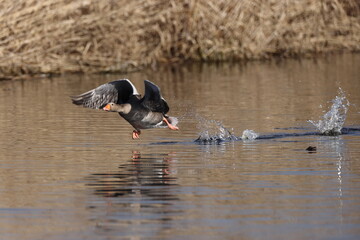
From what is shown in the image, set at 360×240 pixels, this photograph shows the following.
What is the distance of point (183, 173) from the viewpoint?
10062mm

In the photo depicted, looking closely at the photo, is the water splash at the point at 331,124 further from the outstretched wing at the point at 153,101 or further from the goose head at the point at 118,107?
the goose head at the point at 118,107

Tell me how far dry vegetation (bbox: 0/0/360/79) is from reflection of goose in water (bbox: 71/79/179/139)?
7970 mm

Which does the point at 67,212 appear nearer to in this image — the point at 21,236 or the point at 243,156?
the point at 21,236

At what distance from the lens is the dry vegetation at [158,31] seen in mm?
20578

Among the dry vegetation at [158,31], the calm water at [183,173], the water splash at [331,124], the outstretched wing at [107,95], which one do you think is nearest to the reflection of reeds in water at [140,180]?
the calm water at [183,173]

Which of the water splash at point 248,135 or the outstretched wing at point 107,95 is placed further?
the water splash at point 248,135

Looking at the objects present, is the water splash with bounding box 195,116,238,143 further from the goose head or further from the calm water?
the goose head

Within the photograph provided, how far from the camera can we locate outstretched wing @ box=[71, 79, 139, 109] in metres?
12.0

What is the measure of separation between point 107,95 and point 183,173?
260cm

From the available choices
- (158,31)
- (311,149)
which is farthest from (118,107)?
(158,31)

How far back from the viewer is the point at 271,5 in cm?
2419

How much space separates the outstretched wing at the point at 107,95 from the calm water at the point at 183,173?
0.48m

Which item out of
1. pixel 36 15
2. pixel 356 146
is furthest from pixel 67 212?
pixel 36 15

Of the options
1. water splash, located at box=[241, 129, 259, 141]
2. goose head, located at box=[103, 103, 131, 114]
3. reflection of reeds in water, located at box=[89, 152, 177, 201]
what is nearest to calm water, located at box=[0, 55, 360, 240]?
reflection of reeds in water, located at box=[89, 152, 177, 201]
